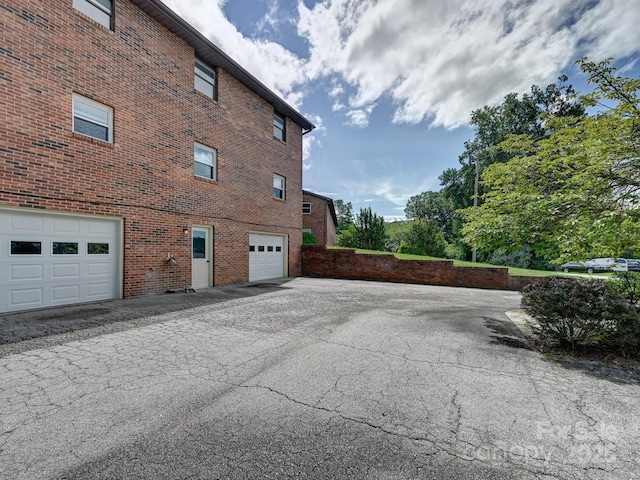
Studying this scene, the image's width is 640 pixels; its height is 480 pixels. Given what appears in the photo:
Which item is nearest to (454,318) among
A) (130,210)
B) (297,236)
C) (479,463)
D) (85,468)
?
(479,463)

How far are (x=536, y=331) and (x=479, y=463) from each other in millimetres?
3742

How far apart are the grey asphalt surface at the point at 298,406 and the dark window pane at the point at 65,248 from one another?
1.94 m

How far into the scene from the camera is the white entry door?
10219mm

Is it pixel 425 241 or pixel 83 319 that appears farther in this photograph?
pixel 425 241

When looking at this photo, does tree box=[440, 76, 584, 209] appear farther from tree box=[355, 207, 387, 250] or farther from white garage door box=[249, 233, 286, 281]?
white garage door box=[249, 233, 286, 281]

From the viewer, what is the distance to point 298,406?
289 centimetres

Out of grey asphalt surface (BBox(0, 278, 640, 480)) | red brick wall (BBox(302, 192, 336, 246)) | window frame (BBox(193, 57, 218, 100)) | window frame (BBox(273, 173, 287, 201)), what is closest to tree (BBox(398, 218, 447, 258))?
red brick wall (BBox(302, 192, 336, 246))

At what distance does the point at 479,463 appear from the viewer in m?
2.18

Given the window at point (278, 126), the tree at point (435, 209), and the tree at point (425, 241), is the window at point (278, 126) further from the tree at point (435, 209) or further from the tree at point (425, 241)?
the tree at point (435, 209)

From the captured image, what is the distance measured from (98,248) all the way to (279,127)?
393 inches

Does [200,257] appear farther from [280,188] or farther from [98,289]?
[280,188]

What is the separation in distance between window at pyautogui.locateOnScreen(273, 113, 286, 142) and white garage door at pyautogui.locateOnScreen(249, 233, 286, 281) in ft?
16.5

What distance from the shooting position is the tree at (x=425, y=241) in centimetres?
2550

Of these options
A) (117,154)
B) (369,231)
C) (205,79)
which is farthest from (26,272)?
(369,231)
